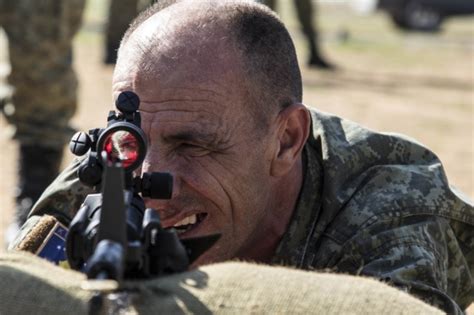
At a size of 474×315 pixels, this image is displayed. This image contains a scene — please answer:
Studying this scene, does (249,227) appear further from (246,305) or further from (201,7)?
(246,305)

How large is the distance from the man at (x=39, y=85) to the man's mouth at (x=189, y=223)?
143 inches

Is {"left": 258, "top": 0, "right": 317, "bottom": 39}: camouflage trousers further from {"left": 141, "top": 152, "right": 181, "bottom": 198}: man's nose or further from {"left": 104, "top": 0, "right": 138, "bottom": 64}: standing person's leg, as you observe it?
{"left": 141, "top": 152, "right": 181, "bottom": 198}: man's nose

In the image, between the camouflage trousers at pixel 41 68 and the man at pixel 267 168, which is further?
the camouflage trousers at pixel 41 68

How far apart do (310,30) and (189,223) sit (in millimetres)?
13914

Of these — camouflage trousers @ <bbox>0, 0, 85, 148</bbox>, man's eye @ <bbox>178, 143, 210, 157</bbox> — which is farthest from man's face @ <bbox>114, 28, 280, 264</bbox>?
camouflage trousers @ <bbox>0, 0, 85, 148</bbox>

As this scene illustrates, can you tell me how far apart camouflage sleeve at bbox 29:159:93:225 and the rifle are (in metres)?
1.06

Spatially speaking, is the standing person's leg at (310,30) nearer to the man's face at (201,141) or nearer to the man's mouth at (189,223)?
the man's face at (201,141)

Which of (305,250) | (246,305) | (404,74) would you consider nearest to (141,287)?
(246,305)

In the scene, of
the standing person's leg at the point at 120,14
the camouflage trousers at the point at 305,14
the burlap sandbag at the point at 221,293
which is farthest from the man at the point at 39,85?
the camouflage trousers at the point at 305,14

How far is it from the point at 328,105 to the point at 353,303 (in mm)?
10943

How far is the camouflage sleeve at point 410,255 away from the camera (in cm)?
262

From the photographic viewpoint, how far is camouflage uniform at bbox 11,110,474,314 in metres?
2.79

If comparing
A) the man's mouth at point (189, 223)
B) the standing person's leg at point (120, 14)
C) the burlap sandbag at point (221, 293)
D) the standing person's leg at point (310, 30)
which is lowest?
the standing person's leg at point (310, 30)

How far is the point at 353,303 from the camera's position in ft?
5.66
